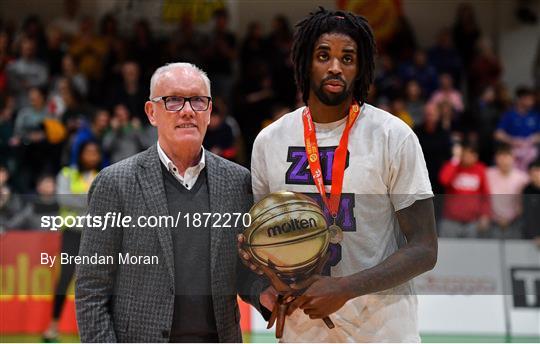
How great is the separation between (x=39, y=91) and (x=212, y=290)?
25.2 ft

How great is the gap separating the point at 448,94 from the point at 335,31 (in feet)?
25.7

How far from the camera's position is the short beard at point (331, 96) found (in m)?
3.27

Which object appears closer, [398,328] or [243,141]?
[398,328]

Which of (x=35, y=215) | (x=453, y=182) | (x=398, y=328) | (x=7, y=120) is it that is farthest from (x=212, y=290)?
(x=7, y=120)

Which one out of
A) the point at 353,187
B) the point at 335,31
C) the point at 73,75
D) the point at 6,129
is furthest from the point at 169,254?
the point at 73,75

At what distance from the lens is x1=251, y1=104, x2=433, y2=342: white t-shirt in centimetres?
322

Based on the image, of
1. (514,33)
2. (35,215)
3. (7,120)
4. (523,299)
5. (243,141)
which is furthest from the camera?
(514,33)

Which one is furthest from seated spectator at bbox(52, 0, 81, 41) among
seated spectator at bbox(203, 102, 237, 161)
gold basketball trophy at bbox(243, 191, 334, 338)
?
gold basketball trophy at bbox(243, 191, 334, 338)

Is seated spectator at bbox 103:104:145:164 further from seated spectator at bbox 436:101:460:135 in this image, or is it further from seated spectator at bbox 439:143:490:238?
seated spectator at bbox 436:101:460:135

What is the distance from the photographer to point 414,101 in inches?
404

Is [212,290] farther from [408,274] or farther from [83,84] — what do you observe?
[83,84]

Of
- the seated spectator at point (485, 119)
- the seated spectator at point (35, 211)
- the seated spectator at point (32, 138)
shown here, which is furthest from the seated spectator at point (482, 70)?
the seated spectator at point (35, 211)

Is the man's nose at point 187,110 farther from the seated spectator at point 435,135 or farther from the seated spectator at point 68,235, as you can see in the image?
the seated spectator at point 435,135

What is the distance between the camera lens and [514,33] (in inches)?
504
